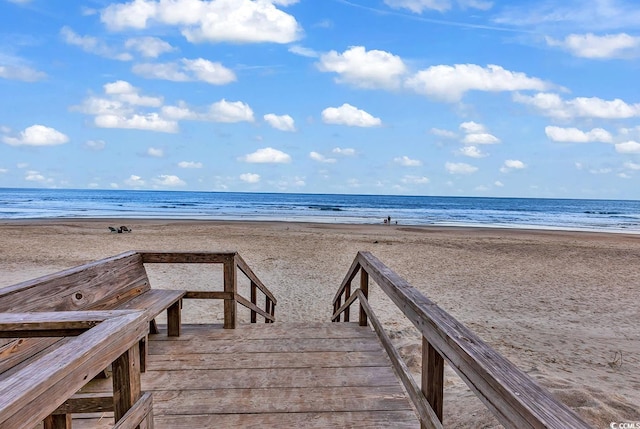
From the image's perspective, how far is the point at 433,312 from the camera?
2.11 meters

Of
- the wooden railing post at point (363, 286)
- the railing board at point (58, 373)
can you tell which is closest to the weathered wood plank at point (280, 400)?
the railing board at point (58, 373)

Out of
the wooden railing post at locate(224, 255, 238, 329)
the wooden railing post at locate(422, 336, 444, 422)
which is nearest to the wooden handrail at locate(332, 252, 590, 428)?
the wooden railing post at locate(422, 336, 444, 422)

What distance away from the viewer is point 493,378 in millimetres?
1367

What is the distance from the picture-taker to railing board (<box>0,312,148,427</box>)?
3.52 feet

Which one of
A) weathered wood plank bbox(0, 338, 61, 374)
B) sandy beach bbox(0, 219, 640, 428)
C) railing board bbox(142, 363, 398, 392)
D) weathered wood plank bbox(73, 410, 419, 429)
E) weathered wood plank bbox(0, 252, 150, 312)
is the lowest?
sandy beach bbox(0, 219, 640, 428)

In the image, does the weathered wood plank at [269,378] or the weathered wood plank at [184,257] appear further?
the weathered wood plank at [184,257]

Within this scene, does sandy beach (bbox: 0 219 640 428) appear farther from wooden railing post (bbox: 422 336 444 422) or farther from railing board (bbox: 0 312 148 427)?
railing board (bbox: 0 312 148 427)

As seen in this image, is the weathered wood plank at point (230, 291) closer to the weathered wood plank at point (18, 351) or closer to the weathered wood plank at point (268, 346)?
the weathered wood plank at point (268, 346)

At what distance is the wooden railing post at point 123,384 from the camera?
5.81 feet

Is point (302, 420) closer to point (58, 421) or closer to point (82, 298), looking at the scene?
point (58, 421)

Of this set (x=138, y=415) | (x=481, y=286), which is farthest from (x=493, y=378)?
(x=481, y=286)

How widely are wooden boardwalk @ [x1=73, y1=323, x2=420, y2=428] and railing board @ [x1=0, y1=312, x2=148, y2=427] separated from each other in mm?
1395

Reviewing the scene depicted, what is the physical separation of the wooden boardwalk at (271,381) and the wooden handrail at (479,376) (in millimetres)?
544

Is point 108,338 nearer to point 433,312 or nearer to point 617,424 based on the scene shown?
point 433,312
